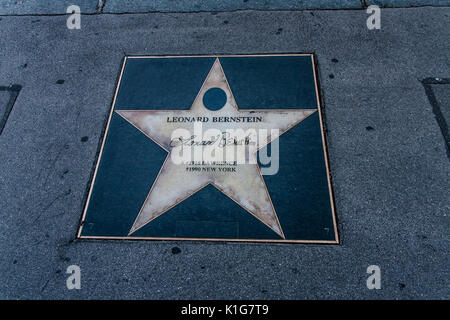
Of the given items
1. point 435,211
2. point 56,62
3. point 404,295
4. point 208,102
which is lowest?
point 404,295

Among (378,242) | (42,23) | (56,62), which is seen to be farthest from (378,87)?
(42,23)

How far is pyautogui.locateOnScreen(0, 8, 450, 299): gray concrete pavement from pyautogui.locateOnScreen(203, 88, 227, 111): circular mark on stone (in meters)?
0.69

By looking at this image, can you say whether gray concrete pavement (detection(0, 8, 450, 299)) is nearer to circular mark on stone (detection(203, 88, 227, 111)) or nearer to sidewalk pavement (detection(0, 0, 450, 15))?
sidewalk pavement (detection(0, 0, 450, 15))

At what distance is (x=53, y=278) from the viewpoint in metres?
2.67

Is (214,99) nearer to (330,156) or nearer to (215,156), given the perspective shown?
(215,156)

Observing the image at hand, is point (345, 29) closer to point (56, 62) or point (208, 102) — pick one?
point (208, 102)

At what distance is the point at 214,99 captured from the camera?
11.3 feet

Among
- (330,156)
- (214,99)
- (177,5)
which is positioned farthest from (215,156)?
(177,5)

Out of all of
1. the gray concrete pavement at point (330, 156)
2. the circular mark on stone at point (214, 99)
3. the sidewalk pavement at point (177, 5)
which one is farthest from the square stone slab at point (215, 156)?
the sidewalk pavement at point (177, 5)

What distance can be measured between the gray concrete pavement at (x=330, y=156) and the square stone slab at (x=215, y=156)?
0.15 m

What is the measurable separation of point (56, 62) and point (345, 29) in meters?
3.81

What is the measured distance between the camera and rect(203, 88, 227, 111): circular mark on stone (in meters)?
3.39

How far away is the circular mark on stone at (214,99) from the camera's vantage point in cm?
339

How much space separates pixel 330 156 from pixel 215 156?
1197 mm
